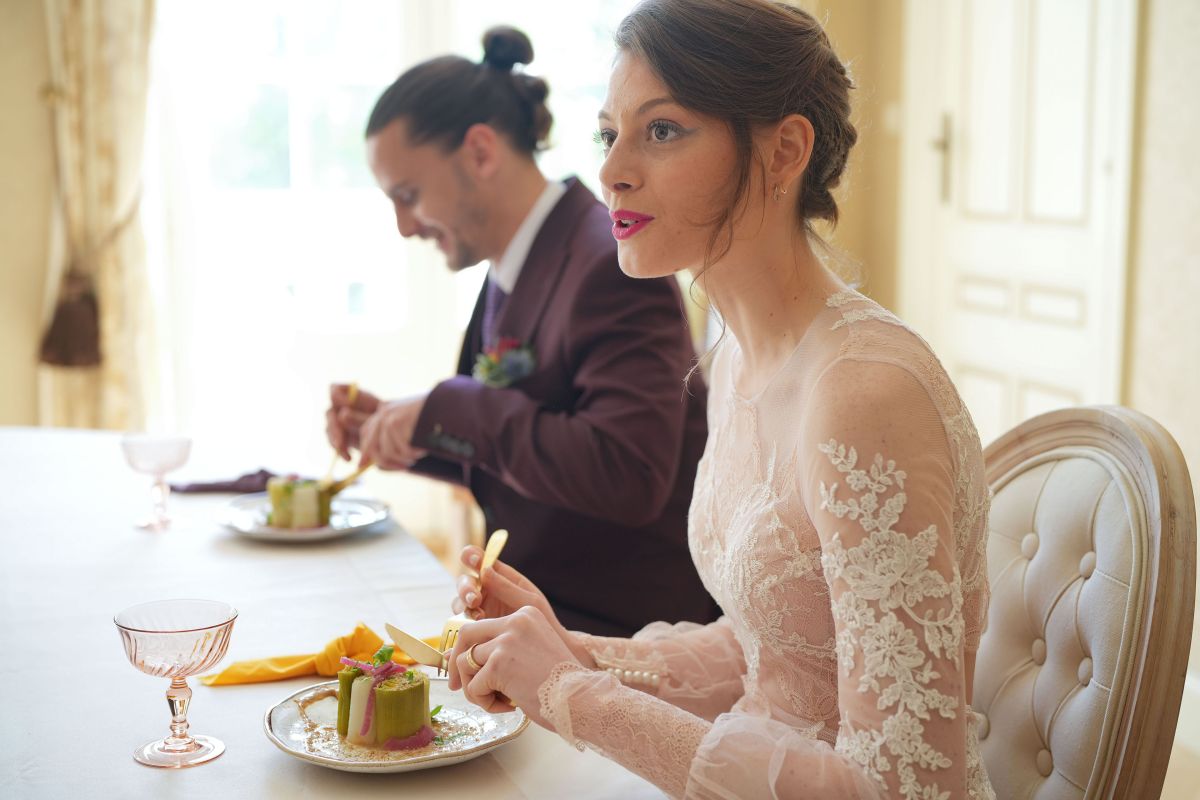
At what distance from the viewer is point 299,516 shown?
1.93 m

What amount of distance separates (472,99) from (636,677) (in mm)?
1290

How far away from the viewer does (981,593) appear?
45.6 inches

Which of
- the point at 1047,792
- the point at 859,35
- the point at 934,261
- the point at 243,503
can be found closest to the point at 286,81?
the point at 859,35

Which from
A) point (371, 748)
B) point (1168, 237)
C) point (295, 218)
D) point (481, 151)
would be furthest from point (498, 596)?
point (295, 218)

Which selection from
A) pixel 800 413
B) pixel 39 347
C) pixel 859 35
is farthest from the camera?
pixel 859 35

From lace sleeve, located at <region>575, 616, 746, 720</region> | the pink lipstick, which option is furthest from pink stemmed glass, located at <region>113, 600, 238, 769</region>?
the pink lipstick

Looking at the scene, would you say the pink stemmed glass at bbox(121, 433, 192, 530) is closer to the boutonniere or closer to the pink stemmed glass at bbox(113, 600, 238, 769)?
the boutonniere

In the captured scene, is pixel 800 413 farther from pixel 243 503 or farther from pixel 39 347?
pixel 39 347

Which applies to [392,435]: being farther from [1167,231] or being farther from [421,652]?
[1167,231]

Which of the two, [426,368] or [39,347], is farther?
[426,368]

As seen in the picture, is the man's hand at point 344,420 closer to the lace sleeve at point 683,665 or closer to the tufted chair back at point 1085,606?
the lace sleeve at point 683,665

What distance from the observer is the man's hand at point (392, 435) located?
6.75ft

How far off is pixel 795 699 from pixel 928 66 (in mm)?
3566

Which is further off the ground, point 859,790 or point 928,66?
point 928,66
